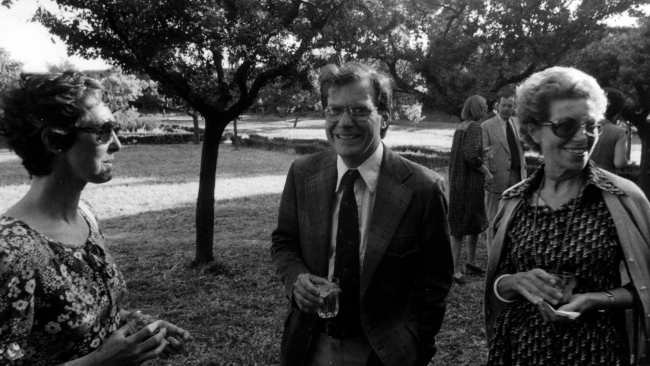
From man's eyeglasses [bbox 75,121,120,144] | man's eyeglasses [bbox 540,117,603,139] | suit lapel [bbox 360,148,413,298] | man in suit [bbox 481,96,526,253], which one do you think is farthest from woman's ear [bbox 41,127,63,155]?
man in suit [bbox 481,96,526,253]

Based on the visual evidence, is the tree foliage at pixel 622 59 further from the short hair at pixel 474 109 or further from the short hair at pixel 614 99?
the short hair at pixel 614 99

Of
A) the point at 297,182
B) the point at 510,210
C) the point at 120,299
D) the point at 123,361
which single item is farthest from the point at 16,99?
the point at 510,210

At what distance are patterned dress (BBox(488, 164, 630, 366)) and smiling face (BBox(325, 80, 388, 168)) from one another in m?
0.86

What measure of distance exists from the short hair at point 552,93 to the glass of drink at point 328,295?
3.94ft

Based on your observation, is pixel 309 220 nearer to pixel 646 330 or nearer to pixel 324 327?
pixel 324 327

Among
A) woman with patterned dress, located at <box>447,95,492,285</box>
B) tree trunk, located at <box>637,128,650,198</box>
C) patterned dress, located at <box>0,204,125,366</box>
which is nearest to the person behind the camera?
patterned dress, located at <box>0,204,125,366</box>

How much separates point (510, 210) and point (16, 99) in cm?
222

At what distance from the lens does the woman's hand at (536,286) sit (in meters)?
2.14

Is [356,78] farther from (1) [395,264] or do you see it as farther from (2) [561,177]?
(2) [561,177]

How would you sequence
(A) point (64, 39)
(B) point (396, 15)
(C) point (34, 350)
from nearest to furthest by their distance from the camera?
1. (C) point (34, 350)
2. (A) point (64, 39)
3. (B) point (396, 15)

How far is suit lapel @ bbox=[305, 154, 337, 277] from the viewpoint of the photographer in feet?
8.40

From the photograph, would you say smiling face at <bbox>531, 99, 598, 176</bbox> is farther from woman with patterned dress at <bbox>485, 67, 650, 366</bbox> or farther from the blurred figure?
the blurred figure

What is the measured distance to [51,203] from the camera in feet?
6.64

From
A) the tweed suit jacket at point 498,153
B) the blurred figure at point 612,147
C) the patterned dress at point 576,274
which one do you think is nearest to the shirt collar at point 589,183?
the patterned dress at point 576,274
